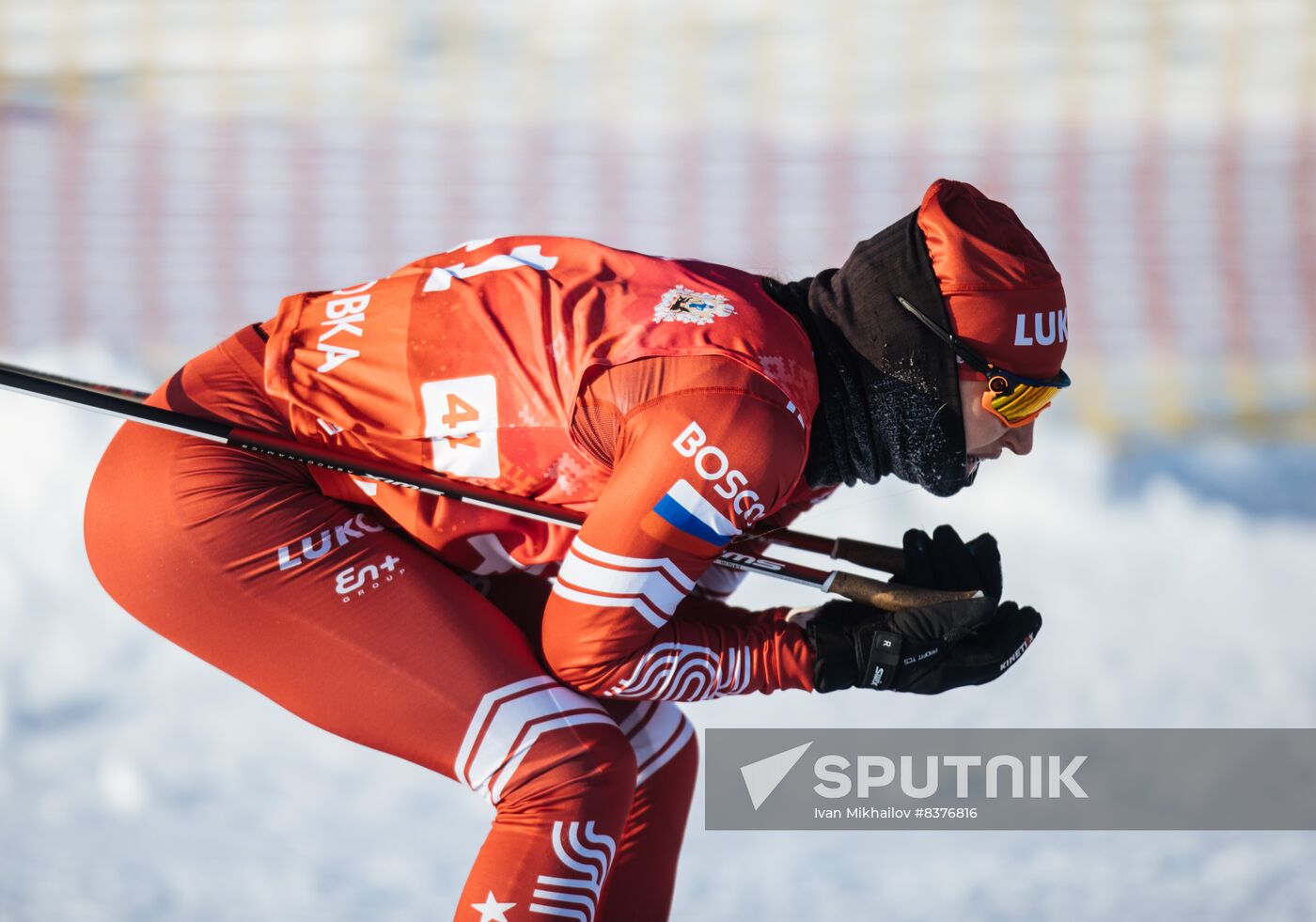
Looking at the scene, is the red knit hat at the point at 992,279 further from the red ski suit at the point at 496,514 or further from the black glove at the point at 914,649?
the black glove at the point at 914,649

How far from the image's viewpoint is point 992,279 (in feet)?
5.43

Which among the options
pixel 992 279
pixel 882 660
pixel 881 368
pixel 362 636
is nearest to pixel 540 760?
pixel 362 636

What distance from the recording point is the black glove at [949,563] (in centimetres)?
193

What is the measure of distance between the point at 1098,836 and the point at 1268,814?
34 cm

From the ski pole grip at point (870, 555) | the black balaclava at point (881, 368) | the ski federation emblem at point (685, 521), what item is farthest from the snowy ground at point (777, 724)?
the ski federation emblem at point (685, 521)

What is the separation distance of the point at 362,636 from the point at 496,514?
25 centimetres

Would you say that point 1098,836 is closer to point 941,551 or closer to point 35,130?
point 941,551

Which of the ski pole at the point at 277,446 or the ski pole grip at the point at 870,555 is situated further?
the ski pole grip at the point at 870,555

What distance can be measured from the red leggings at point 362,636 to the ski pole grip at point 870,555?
51 centimetres

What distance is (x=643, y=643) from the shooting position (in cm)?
167

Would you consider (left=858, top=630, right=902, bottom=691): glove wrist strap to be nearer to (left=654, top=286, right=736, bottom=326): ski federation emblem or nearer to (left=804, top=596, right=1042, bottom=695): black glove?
(left=804, top=596, right=1042, bottom=695): black glove

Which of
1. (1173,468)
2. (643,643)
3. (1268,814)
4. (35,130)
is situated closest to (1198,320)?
(1173,468)

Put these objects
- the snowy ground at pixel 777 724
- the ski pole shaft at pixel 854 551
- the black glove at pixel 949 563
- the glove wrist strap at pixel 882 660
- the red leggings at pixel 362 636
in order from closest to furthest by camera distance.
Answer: the red leggings at pixel 362 636 → the glove wrist strap at pixel 882 660 → the black glove at pixel 949 563 → the ski pole shaft at pixel 854 551 → the snowy ground at pixel 777 724

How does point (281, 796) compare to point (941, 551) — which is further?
point (281, 796)
